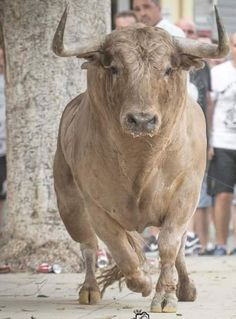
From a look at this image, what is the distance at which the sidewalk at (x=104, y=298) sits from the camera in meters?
9.02

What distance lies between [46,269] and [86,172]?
2.98 m

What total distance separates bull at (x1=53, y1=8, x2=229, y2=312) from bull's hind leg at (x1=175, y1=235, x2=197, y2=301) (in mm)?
176

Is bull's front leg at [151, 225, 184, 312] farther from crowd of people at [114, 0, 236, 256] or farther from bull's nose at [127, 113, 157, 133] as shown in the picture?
crowd of people at [114, 0, 236, 256]

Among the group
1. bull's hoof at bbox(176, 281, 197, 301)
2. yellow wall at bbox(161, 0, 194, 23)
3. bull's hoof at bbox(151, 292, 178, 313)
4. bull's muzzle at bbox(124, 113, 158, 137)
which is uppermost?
bull's muzzle at bbox(124, 113, 158, 137)

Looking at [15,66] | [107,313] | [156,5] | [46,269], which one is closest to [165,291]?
[107,313]

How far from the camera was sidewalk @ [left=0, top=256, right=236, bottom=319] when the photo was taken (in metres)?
9.02

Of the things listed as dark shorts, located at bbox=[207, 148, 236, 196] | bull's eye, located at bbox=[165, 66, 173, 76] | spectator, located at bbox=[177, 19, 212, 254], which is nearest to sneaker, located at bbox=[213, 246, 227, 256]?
spectator, located at bbox=[177, 19, 212, 254]

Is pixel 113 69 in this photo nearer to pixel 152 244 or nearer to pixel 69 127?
pixel 69 127

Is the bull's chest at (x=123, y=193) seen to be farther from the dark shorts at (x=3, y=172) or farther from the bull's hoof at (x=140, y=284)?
the dark shorts at (x=3, y=172)

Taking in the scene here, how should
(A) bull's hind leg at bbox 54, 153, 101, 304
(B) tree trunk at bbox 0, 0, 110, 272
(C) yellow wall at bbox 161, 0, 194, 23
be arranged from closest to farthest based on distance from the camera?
(A) bull's hind leg at bbox 54, 153, 101, 304
(B) tree trunk at bbox 0, 0, 110, 272
(C) yellow wall at bbox 161, 0, 194, 23

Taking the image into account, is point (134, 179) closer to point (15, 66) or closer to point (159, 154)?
point (159, 154)

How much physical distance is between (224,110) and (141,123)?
5683mm

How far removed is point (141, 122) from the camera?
27.0 feet

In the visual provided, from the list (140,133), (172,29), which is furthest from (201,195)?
(140,133)
